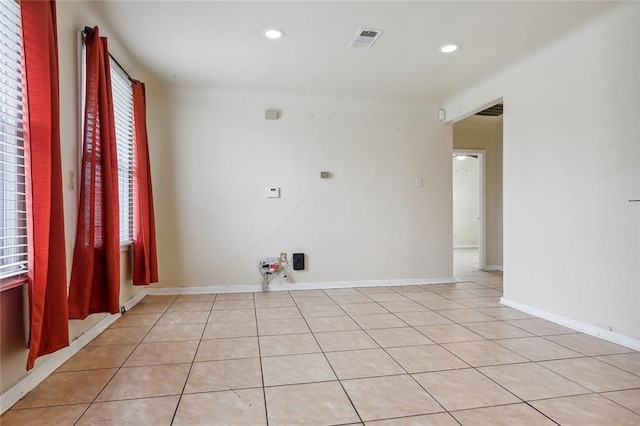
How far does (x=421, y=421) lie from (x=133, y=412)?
1373mm

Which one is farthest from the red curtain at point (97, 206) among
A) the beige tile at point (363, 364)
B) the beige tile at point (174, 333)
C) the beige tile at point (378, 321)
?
the beige tile at point (378, 321)

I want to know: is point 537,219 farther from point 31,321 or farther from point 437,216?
point 31,321

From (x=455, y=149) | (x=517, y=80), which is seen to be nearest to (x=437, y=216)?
(x=455, y=149)

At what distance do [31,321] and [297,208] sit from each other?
3.04m

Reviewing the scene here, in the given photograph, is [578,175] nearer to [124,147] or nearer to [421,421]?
[421,421]

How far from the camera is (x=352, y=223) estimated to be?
459 centimetres

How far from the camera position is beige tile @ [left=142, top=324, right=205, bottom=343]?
2641 millimetres

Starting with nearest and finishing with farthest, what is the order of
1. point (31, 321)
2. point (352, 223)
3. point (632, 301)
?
point (31, 321), point (632, 301), point (352, 223)

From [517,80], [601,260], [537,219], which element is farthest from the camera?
[517,80]

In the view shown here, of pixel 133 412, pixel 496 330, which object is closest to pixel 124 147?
pixel 133 412

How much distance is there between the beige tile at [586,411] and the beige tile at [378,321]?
1.33 meters

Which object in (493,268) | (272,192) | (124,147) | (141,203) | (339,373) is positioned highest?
(124,147)

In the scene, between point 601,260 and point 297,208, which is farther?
point 297,208

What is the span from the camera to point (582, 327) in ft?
9.20
